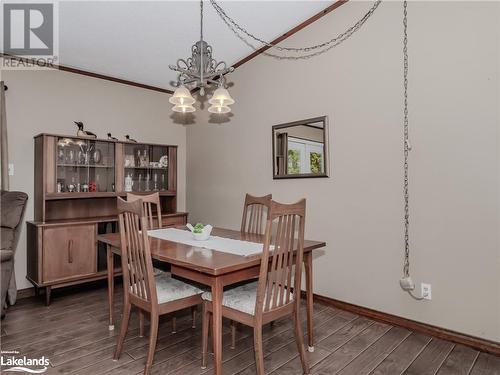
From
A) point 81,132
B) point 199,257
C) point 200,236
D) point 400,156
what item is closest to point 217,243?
point 200,236

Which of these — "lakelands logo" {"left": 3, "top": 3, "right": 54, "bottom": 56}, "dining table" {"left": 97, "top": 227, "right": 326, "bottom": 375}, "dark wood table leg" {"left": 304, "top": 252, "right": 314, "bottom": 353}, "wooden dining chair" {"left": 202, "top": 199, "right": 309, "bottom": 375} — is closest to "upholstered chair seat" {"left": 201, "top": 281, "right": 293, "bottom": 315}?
"wooden dining chair" {"left": 202, "top": 199, "right": 309, "bottom": 375}

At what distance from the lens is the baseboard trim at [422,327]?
2195 mm

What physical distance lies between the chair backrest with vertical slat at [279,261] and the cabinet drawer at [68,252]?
230cm

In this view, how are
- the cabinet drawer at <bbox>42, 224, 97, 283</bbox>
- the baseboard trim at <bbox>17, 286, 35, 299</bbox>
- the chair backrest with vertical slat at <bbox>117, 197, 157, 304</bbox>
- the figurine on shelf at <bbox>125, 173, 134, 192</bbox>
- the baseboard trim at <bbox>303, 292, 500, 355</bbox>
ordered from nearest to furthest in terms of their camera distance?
the chair backrest with vertical slat at <bbox>117, 197, 157, 304</bbox> < the baseboard trim at <bbox>303, 292, 500, 355</bbox> < the cabinet drawer at <bbox>42, 224, 97, 283</bbox> < the baseboard trim at <bbox>17, 286, 35, 299</bbox> < the figurine on shelf at <bbox>125, 173, 134, 192</bbox>

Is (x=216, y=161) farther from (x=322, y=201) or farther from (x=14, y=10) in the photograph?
(x=14, y=10)

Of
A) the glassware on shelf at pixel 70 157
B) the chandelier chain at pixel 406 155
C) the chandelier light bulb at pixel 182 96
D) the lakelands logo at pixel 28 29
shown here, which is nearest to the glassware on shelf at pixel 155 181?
the glassware on shelf at pixel 70 157

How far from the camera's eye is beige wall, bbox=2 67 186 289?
3326mm

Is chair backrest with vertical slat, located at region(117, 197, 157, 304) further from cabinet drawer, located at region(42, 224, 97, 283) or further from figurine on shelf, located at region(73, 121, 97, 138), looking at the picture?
figurine on shelf, located at region(73, 121, 97, 138)

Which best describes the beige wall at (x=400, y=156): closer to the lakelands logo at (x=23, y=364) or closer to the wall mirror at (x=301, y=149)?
the wall mirror at (x=301, y=149)

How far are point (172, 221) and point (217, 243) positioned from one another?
1895mm

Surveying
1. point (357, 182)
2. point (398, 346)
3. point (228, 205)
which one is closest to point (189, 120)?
point (228, 205)

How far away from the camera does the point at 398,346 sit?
2.30 meters

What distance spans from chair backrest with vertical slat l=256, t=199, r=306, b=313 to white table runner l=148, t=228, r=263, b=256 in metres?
0.18

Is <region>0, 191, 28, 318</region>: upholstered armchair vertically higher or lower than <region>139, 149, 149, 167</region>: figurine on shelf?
lower
